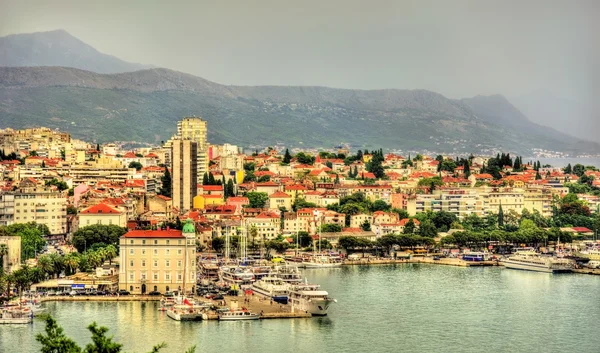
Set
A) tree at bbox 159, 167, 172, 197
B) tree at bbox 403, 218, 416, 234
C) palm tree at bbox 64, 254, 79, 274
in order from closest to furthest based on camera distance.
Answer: palm tree at bbox 64, 254, 79, 274
tree at bbox 403, 218, 416, 234
tree at bbox 159, 167, 172, 197

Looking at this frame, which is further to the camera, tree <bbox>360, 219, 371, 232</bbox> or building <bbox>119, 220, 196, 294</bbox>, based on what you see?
tree <bbox>360, 219, 371, 232</bbox>

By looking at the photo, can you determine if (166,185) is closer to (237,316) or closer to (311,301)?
(311,301)

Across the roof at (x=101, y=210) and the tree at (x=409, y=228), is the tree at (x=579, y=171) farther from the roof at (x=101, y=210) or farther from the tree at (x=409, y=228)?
the roof at (x=101, y=210)

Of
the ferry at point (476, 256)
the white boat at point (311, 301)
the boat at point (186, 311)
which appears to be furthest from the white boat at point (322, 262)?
the boat at point (186, 311)

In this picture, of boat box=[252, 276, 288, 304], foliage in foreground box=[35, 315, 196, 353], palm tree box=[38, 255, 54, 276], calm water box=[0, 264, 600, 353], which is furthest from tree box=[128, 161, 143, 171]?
foliage in foreground box=[35, 315, 196, 353]

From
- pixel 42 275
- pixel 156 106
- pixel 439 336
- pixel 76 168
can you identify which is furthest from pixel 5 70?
pixel 439 336

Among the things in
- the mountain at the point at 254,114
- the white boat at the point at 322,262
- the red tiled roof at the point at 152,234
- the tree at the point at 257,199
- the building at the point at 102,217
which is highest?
the mountain at the point at 254,114

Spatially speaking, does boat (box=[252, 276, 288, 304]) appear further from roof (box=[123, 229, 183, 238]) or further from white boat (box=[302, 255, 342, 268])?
white boat (box=[302, 255, 342, 268])
